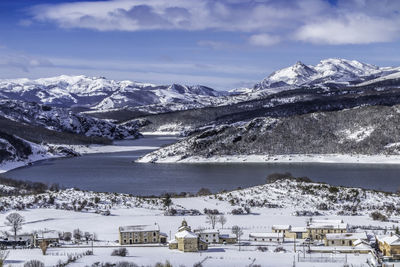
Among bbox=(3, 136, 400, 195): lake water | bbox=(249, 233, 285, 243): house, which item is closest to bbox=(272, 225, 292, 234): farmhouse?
bbox=(249, 233, 285, 243): house

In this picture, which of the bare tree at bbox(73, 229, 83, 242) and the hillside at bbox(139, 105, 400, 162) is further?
the hillside at bbox(139, 105, 400, 162)

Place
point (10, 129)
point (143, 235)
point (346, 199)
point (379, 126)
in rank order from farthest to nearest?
point (10, 129) → point (379, 126) → point (346, 199) → point (143, 235)

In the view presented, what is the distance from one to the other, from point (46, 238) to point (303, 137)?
301ft

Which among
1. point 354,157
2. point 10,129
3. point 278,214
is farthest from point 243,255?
point 10,129

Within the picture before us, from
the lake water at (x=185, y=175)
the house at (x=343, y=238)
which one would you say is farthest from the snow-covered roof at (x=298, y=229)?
the lake water at (x=185, y=175)

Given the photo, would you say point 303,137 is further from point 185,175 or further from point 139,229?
point 139,229

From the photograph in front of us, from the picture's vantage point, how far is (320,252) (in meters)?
35.4

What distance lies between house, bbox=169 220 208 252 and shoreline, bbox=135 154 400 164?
241ft

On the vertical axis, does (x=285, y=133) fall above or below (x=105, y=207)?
above

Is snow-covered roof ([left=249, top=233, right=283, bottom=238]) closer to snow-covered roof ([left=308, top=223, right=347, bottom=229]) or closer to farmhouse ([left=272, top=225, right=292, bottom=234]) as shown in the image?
farmhouse ([left=272, top=225, right=292, bottom=234])

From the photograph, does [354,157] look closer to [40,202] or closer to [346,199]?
[346,199]

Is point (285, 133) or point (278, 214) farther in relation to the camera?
point (285, 133)

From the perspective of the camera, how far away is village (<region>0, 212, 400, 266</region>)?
33688mm

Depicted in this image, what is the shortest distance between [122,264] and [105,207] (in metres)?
21.3
